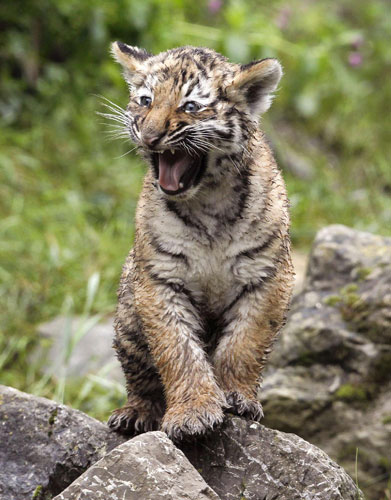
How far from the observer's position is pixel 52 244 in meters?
8.52

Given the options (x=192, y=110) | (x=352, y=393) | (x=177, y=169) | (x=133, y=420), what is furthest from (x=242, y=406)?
(x=352, y=393)

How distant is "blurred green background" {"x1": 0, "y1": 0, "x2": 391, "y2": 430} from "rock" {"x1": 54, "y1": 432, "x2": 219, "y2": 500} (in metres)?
3.21

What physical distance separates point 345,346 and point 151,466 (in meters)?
2.74

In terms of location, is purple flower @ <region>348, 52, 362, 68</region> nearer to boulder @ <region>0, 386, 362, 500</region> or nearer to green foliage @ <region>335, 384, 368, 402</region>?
green foliage @ <region>335, 384, 368, 402</region>

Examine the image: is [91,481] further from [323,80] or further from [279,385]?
[323,80]

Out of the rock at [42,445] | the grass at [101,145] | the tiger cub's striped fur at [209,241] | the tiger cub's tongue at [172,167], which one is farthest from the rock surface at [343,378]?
the tiger cub's tongue at [172,167]

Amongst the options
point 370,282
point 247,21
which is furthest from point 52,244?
point 247,21

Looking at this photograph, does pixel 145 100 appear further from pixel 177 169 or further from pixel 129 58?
pixel 129 58

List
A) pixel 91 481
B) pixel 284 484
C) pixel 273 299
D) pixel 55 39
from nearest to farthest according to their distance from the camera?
pixel 91 481
pixel 284 484
pixel 273 299
pixel 55 39

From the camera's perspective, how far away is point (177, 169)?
162 inches

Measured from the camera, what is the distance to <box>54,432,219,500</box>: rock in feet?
11.0

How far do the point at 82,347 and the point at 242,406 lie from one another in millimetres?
3624

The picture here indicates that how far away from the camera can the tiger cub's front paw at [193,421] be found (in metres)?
3.97

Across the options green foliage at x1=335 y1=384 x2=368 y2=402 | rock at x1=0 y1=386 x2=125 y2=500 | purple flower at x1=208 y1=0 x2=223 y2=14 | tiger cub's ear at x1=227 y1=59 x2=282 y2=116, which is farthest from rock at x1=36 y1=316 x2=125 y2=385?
purple flower at x1=208 y1=0 x2=223 y2=14
